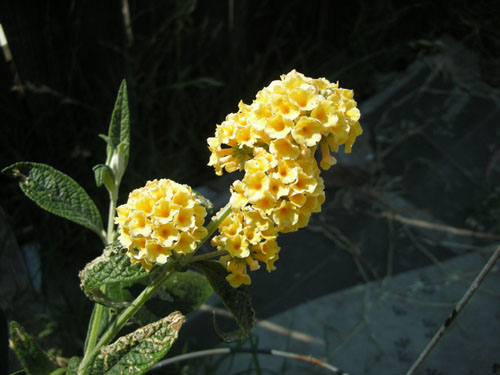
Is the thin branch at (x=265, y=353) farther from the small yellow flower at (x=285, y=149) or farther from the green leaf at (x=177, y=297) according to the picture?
the small yellow flower at (x=285, y=149)

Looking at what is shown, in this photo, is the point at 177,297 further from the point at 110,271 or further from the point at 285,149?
the point at 285,149

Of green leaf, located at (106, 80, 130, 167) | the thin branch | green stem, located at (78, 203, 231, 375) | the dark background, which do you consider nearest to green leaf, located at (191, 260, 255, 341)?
green stem, located at (78, 203, 231, 375)

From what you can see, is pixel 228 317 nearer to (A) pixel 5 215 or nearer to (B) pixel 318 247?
(B) pixel 318 247

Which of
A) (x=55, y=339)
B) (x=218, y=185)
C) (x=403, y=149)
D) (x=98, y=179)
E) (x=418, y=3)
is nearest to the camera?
(x=98, y=179)

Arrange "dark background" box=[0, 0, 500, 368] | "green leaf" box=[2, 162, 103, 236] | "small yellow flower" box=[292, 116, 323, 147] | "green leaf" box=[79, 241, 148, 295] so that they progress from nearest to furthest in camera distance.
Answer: "small yellow flower" box=[292, 116, 323, 147] → "green leaf" box=[79, 241, 148, 295] → "green leaf" box=[2, 162, 103, 236] → "dark background" box=[0, 0, 500, 368]

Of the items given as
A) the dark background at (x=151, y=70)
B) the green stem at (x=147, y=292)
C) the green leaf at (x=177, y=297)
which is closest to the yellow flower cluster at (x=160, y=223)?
the green stem at (x=147, y=292)

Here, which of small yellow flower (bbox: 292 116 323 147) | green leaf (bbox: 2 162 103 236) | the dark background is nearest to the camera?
small yellow flower (bbox: 292 116 323 147)

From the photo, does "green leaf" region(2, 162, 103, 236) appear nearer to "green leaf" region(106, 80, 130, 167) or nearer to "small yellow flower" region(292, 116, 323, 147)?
"green leaf" region(106, 80, 130, 167)

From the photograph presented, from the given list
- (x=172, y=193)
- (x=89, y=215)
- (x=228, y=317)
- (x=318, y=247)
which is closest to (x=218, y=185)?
(x=318, y=247)
